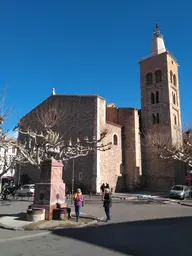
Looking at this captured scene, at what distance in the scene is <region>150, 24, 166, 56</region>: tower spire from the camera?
37.8 meters

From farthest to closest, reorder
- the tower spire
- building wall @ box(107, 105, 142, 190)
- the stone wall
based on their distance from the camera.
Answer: the tower spire → building wall @ box(107, 105, 142, 190) → the stone wall

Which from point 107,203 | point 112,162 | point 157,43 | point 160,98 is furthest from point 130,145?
point 107,203

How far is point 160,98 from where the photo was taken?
1384 inches

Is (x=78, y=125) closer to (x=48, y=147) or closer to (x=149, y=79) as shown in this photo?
(x=48, y=147)

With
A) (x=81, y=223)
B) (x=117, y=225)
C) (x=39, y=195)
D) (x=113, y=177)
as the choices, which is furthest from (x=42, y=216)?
(x=113, y=177)

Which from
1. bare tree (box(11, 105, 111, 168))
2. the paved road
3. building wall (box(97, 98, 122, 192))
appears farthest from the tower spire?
the paved road

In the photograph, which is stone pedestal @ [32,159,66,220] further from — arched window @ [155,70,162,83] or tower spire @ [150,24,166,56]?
tower spire @ [150,24,166,56]

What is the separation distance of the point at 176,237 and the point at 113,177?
21701mm

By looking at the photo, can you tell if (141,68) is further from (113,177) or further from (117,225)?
(117,225)

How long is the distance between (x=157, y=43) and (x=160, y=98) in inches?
384

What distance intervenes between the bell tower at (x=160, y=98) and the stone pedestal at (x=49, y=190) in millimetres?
21971

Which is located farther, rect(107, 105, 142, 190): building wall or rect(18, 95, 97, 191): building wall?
rect(107, 105, 142, 190): building wall

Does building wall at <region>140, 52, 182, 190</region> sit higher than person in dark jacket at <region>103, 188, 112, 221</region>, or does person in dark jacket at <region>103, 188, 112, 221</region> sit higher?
building wall at <region>140, 52, 182, 190</region>

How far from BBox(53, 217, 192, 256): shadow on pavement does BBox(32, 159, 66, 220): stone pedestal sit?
2195 mm
